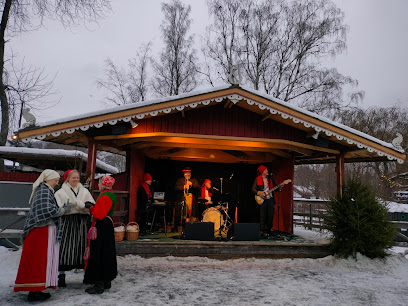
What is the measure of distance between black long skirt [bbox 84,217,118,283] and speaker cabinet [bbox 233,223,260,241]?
12.3 feet

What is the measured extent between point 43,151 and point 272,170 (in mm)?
8298

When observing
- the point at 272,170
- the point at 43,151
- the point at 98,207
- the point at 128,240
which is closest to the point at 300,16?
the point at 272,170

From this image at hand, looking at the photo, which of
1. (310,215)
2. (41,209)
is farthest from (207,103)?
(310,215)

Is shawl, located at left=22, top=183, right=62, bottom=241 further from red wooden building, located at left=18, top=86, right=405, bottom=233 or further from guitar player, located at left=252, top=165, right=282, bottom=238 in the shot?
guitar player, located at left=252, top=165, right=282, bottom=238

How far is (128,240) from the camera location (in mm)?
7566

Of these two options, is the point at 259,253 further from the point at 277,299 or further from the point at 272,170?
the point at 272,170

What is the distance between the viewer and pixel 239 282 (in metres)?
5.85

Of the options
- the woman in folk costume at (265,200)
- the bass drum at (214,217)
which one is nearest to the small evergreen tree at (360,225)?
the woman in folk costume at (265,200)

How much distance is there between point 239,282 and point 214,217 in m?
2.81

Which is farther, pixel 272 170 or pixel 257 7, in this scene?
pixel 257 7

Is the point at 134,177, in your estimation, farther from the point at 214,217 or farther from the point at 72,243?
the point at 72,243

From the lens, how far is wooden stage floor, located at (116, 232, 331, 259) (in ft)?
23.8

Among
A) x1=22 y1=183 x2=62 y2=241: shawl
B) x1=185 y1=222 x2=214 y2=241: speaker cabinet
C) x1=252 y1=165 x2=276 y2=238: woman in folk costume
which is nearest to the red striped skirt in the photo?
x1=22 y1=183 x2=62 y2=241: shawl

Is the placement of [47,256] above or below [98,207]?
below
